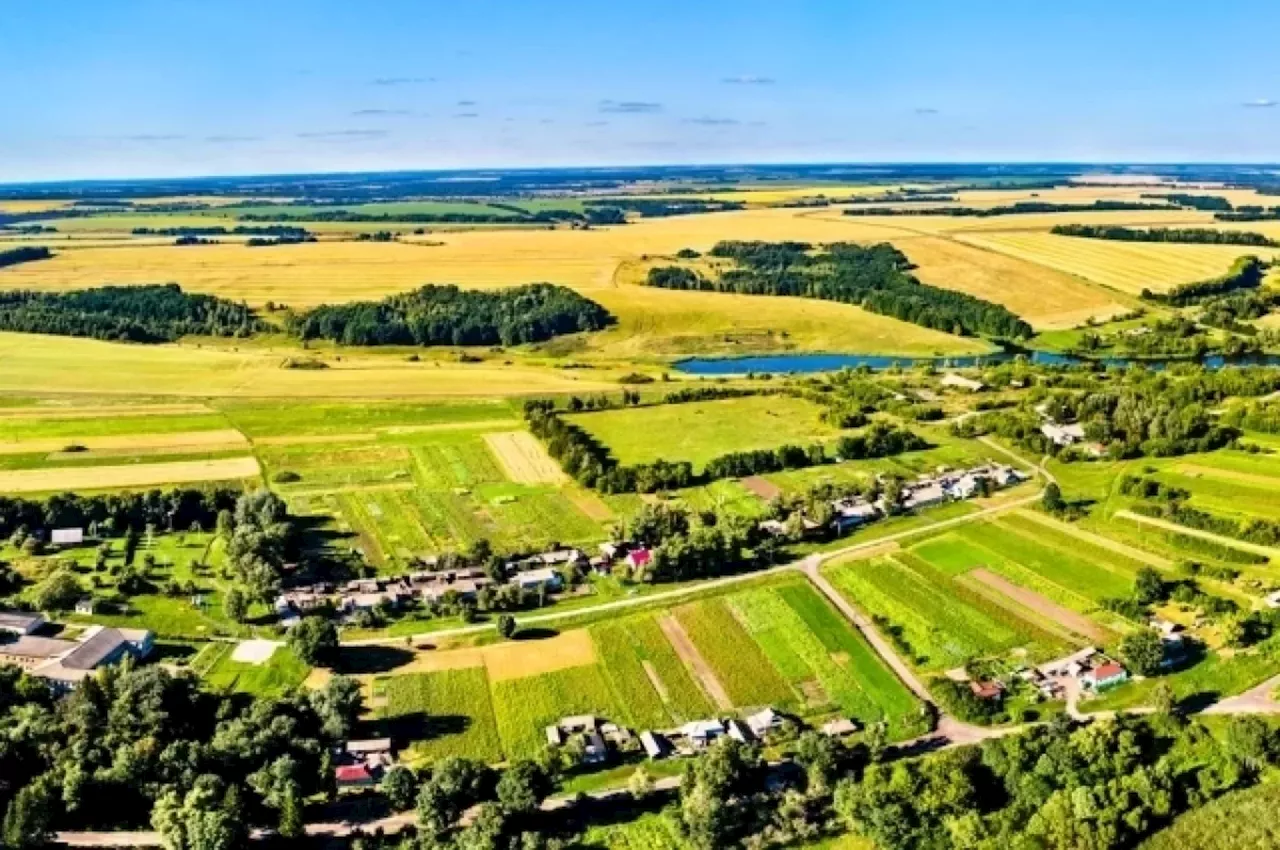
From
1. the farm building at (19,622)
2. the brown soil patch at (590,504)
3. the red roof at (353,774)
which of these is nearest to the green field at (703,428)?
the brown soil patch at (590,504)

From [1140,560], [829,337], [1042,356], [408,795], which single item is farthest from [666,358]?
[408,795]

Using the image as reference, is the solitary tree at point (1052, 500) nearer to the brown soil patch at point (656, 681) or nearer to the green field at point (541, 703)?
the brown soil patch at point (656, 681)

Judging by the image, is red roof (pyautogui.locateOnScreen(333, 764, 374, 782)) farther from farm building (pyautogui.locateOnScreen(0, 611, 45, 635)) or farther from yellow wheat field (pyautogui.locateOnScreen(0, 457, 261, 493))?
yellow wheat field (pyautogui.locateOnScreen(0, 457, 261, 493))

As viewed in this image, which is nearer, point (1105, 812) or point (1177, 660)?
point (1105, 812)

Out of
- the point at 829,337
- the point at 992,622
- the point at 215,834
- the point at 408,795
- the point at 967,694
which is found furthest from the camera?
the point at 829,337

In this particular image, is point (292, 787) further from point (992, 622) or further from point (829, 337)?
point (829, 337)
